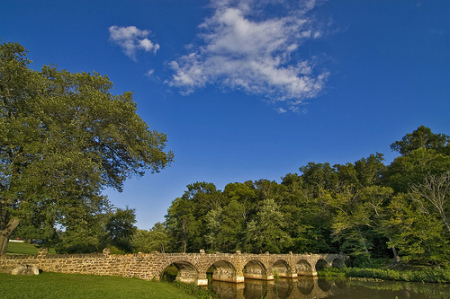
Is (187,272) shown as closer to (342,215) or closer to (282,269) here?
(282,269)

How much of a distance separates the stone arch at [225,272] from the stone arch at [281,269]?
926 cm

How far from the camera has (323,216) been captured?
164ft

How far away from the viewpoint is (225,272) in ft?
123

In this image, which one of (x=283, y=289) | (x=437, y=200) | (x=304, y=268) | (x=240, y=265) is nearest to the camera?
(x=283, y=289)

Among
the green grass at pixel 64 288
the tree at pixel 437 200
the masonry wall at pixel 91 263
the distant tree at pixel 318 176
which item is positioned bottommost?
the green grass at pixel 64 288

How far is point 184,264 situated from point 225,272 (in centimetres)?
894

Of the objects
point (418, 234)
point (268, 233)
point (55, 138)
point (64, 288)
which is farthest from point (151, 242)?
point (418, 234)

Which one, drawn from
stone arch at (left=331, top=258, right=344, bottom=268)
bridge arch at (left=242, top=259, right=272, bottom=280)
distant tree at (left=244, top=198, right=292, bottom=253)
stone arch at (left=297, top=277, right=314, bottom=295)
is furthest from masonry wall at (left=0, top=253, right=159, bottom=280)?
stone arch at (left=331, top=258, right=344, bottom=268)

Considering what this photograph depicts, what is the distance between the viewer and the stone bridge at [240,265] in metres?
29.7

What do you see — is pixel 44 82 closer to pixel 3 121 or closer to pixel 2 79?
pixel 2 79

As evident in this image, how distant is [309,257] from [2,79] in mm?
45240

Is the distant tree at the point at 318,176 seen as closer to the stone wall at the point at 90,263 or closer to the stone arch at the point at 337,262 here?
the stone arch at the point at 337,262

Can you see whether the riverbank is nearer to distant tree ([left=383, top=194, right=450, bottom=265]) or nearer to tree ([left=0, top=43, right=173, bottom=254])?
distant tree ([left=383, top=194, right=450, bottom=265])

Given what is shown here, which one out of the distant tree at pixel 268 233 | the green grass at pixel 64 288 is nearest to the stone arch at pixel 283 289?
the distant tree at pixel 268 233
